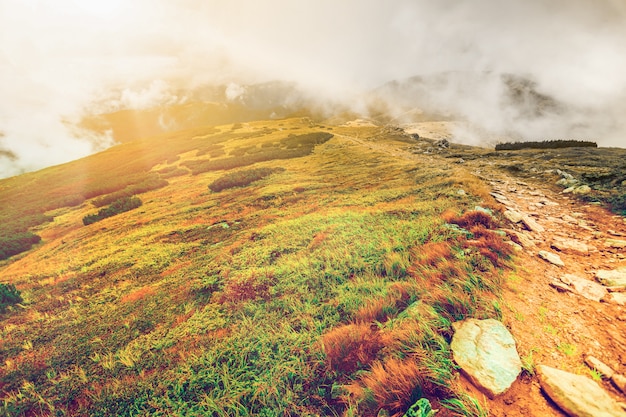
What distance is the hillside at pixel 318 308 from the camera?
3207 millimetres

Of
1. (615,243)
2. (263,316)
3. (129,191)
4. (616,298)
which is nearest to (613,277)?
(616,298)

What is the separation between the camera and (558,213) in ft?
25.7

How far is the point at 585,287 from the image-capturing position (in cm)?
405

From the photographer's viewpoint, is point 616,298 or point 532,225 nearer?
point 616,298

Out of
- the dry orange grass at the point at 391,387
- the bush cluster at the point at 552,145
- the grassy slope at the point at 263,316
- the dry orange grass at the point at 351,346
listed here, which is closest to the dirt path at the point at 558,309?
the grassy slope at the point at 263,316

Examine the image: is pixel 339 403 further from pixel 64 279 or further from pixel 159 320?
pixel 64 279

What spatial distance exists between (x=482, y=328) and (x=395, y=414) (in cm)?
173

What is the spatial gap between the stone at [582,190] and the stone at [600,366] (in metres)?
9.67

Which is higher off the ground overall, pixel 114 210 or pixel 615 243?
pixel 615 243

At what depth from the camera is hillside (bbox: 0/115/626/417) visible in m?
3.21

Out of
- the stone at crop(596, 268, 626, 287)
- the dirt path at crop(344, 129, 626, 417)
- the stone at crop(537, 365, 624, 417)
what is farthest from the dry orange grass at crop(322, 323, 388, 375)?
the stone at crop(596, 268, 626, 287)

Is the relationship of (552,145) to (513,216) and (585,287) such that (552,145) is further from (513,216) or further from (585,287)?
(585,287)

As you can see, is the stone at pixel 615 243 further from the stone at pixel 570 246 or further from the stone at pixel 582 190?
the stone at pixel 582 190

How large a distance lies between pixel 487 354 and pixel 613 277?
11.2 feet
